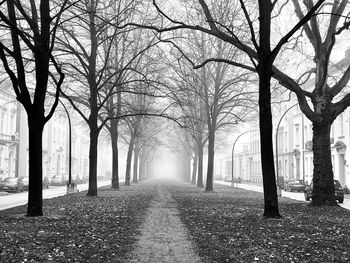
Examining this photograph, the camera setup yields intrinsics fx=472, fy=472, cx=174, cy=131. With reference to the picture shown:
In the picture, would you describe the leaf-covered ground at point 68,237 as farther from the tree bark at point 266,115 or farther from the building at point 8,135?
the building at point 8,135

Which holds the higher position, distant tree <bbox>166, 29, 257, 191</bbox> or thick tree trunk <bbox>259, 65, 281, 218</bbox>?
distant tree <bbox>166, 29, 257, 191</bbox>

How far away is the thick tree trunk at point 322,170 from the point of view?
57.6ft

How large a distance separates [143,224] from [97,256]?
492 cm

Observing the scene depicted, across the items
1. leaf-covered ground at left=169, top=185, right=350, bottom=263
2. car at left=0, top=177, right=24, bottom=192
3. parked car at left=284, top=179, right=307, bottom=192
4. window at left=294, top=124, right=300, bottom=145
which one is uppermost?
window at left=294, top=124, right=300, bottom=145

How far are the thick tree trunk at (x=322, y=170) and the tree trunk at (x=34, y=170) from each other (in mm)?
10143

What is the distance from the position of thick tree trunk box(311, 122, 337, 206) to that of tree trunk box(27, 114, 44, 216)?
1014cm

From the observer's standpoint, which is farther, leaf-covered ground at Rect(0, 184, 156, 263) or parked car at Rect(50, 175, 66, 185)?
parked car at Rect(50, 175, 66, 185)

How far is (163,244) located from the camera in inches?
365

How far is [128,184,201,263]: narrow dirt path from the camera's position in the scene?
305 inches

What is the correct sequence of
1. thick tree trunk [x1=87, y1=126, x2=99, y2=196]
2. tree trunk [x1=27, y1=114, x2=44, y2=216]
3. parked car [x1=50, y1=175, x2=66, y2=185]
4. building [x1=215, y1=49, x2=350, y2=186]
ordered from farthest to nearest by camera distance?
parked car [x1=50, y1=175, x2=66, y2=185] < building [x1=215, y1=49, x2=350, y2=186] < thick tree trunk [x1=87, y1=126, x2=99, y2=196] < tree trunk [x1=27, y1=114, x2=44, y2=216]

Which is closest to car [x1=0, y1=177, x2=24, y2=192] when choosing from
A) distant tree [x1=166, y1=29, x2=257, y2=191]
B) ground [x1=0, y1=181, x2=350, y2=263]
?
distant tree [x1=166, y1=29, x2=257, y2=191]

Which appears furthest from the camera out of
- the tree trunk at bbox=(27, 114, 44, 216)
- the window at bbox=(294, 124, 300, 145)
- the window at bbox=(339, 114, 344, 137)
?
the window at bbox=(294, 124, 300, 145)

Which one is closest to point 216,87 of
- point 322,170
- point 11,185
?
point 322,170

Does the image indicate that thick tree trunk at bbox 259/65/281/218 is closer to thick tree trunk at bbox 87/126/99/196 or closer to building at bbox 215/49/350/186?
building at bbox 215/49/350/186
